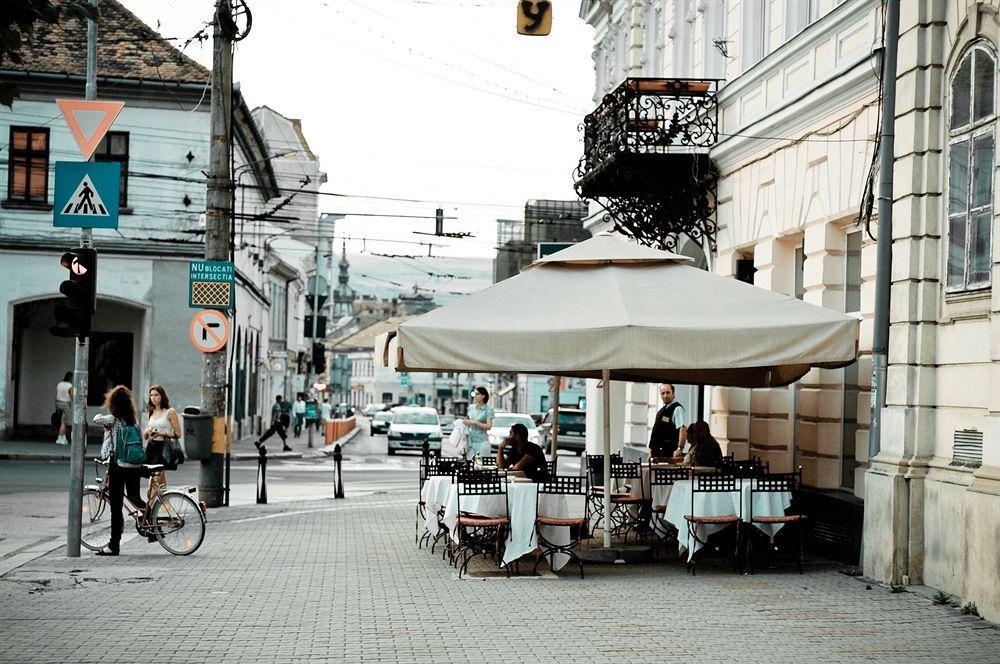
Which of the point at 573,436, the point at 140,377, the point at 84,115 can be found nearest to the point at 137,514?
the point at 84,115

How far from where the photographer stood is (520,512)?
43.0ft

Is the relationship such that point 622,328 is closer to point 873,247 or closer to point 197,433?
point 873,247

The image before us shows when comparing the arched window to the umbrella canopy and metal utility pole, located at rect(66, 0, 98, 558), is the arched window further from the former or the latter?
metal utility pole, located at rect(66, 0, 98, 558)

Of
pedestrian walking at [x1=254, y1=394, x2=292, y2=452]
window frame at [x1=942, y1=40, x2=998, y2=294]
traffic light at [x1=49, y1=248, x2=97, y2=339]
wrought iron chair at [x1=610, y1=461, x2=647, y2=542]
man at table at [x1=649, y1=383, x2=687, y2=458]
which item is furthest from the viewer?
pedestrian walking at [x1=254, y1=394, x2=292, y2=452]

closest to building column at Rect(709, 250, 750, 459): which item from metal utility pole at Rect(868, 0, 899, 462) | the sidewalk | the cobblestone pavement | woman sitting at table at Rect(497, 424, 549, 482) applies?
woman sitting at table at Rect(497, 424, 549, 482)

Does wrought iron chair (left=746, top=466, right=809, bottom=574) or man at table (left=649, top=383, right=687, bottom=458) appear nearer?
wrought iron chair (left=746, top=466, right=809, bottom=574)

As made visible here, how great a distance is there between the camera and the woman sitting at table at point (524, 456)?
14544mm

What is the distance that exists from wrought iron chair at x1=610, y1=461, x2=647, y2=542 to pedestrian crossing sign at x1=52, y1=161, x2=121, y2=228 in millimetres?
6078

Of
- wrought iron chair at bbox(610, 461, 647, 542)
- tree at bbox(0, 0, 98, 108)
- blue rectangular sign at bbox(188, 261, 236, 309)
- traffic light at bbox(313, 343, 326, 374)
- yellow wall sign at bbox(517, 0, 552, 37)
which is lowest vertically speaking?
wrought iron chair at bbox(610, 461, 647, 542)

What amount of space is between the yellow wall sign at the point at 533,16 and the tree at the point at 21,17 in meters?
8.98

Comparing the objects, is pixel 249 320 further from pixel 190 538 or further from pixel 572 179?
pixel 190 538

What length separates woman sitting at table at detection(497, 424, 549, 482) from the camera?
14544 mm

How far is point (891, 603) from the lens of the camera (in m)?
11.3

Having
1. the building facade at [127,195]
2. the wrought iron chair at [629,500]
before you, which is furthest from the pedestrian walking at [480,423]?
the building facade at [127,195]
